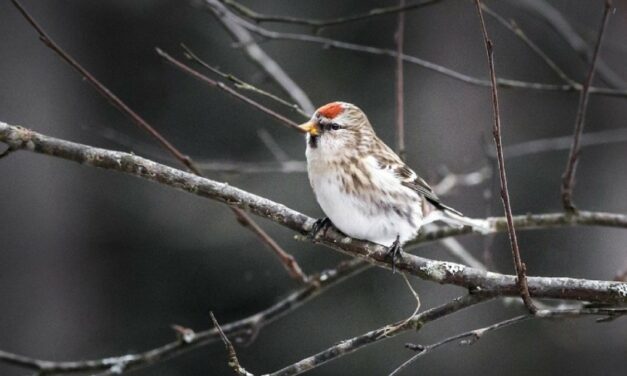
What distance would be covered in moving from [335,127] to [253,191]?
3.84 meters

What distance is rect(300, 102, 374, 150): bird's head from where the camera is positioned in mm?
3498

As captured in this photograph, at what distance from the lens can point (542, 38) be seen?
859 cm

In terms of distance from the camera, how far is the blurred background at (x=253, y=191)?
734 cm

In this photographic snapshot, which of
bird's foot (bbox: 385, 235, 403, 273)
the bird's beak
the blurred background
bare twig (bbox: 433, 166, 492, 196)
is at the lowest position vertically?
bird's foot (bbox: 385, 235, 403, 273)

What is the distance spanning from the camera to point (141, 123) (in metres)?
2.84

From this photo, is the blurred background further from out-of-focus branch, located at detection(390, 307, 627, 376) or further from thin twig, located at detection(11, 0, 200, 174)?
out-of-focus branch, located at detection(390, 307, 627, 376)

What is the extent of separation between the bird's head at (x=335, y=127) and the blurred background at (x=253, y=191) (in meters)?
3.56

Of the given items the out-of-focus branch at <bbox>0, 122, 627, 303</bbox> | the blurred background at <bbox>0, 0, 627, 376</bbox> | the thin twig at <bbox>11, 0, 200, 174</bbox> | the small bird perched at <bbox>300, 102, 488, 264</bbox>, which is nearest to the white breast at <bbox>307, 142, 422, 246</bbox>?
the small bird perched at <bbox>300, 102, 488, 264</bbox>

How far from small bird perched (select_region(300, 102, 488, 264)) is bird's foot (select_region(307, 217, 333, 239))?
1.3 inches

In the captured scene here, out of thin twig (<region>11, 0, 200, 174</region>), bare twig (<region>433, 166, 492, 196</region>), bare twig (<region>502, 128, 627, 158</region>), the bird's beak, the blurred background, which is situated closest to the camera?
thin twig (<region>11, 0, 200, 174</region>)

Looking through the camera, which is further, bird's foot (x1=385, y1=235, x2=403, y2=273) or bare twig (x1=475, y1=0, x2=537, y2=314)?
bird's foot (x1=385, y1=235, x2=403, y2=273)

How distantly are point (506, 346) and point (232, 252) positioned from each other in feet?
8.45

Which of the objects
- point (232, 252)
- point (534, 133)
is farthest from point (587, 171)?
point (232, 252)

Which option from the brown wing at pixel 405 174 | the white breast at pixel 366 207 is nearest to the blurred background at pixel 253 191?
the brown wing at pixel 405 174
